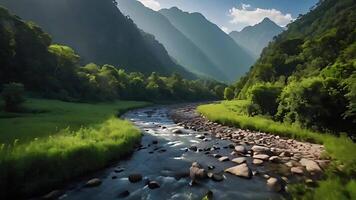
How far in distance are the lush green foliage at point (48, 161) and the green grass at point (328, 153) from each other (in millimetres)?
14232

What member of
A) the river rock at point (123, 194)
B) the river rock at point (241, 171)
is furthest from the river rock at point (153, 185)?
the river rock at point (241, 171)

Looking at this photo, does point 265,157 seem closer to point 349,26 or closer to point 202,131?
point 202,131

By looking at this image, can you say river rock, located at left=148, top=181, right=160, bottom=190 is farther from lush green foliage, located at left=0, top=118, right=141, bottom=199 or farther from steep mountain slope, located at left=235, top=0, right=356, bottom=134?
steep mountain slope, located at left=235, top=0, right=356, bottom=134

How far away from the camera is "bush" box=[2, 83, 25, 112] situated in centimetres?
4459

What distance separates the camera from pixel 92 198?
17875 mm

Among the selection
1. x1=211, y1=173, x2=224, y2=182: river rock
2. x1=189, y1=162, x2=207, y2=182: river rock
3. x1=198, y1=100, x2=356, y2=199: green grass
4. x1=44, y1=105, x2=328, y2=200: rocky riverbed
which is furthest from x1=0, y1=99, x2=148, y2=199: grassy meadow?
x1=198, y1=100, x2=356, y2=199: green grass

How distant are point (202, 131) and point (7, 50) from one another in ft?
167

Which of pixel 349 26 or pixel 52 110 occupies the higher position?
pixel 349 26

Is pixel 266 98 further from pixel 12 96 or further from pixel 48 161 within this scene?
pixel 48 161

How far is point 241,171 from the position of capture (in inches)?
889

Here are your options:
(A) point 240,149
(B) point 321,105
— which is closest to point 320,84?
(B) point 321,105

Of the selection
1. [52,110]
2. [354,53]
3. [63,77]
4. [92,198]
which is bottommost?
[92,198]

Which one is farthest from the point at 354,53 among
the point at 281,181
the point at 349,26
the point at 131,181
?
the point at 131,181

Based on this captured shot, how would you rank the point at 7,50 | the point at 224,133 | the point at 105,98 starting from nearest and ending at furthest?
the point at 224,133 → the point at 7,50 → the point at 105,98
